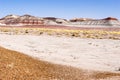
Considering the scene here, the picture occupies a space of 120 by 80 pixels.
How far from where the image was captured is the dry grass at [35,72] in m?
14.9

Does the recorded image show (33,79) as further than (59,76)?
No

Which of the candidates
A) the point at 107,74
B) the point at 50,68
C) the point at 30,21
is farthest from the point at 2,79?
the point at 30,21

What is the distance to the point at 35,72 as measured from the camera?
52.2 feet

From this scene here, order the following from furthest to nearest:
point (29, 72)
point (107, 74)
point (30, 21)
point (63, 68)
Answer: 1. point (30, 21)
2. point (63, 68)
3. point (107, 74)
4. point (29, 72)

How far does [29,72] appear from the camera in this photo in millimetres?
15672

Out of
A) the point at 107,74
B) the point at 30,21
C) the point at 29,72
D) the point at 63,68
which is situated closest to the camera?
the point at 29,72

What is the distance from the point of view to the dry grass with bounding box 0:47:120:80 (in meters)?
14.9

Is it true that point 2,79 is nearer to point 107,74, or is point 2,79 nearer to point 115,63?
point 107,74

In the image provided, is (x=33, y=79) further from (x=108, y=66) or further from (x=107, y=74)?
(x=108, y=66)

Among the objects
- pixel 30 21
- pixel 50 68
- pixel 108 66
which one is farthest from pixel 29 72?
pixel 30 21

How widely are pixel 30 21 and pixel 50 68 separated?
14450 centimetres

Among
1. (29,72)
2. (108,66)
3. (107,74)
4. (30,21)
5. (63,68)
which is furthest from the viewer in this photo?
(30,21)

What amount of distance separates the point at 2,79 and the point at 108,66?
935 centimetres

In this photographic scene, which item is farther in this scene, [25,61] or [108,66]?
[108,66]
